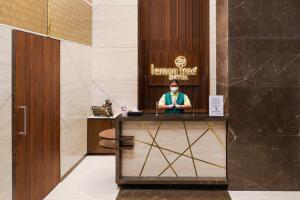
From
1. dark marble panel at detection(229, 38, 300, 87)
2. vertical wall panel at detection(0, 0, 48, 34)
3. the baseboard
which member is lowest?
the baseboard

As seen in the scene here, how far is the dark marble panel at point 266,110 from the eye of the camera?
525cm

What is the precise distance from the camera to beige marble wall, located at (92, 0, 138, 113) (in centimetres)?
815

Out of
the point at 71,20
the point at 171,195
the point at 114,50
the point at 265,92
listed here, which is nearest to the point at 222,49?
the point at 265,92

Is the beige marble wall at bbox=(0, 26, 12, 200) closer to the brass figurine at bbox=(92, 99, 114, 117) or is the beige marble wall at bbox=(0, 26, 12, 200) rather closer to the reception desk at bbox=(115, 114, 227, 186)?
the reception desk at bbox=(115, 114, 227, 186)

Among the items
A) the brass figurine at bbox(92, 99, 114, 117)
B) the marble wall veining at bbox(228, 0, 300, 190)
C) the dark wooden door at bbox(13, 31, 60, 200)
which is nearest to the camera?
the dark wooden door at bbox(13, 31, 60, 200)

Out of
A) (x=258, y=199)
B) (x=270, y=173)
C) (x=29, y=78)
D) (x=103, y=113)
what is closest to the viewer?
(x=29, y=78)

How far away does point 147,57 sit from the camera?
8.24 m

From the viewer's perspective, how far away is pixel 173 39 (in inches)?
324

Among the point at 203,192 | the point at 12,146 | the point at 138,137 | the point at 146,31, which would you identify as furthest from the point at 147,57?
the point at 12,146

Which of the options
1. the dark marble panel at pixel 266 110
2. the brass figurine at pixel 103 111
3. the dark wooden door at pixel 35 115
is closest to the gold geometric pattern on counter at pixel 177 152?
the dark marble panel at pixel 266 110

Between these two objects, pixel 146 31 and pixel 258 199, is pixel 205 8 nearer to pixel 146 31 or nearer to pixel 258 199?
pixel 146 31

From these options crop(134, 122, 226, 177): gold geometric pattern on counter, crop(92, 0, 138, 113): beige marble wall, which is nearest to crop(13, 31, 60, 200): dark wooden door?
crop(134, 122, 226, 177): gold geometric pattern on counter

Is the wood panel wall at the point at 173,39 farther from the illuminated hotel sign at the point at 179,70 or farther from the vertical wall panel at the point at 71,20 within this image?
the vertical wall panel at the point at 71,20

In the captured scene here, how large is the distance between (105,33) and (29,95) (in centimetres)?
388
